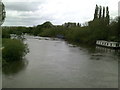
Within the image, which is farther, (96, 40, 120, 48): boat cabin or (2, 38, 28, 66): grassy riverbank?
(96, 40, 120, 48): boat cabin

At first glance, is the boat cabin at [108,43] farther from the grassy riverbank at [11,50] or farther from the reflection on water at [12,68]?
the reflection on water at [12,68]

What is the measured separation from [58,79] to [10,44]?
22.5 ft

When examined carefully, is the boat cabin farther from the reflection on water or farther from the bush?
the reflection on water

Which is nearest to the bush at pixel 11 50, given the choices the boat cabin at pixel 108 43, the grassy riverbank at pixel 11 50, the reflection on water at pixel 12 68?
the grassy riverbank at pixel 11 50

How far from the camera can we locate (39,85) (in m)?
10.8

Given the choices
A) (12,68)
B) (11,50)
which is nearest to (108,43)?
(11,50)

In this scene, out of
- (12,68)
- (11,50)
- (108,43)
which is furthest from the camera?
(108,43)

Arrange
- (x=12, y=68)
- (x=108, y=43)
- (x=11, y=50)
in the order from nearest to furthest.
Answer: (x=12, y=68), (x=11, y=50), (x=108, y=43)

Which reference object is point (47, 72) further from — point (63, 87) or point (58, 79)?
point (63, 87)

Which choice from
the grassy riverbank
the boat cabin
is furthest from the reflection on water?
the boat cabin

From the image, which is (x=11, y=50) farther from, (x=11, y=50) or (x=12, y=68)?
(x=12, y=68)

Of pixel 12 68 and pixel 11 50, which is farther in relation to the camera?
pixel 11 50

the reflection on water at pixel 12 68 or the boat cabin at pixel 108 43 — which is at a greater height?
the boat cabin at pixel 108 43

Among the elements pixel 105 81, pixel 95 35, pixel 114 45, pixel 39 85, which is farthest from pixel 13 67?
pixel 95 35
